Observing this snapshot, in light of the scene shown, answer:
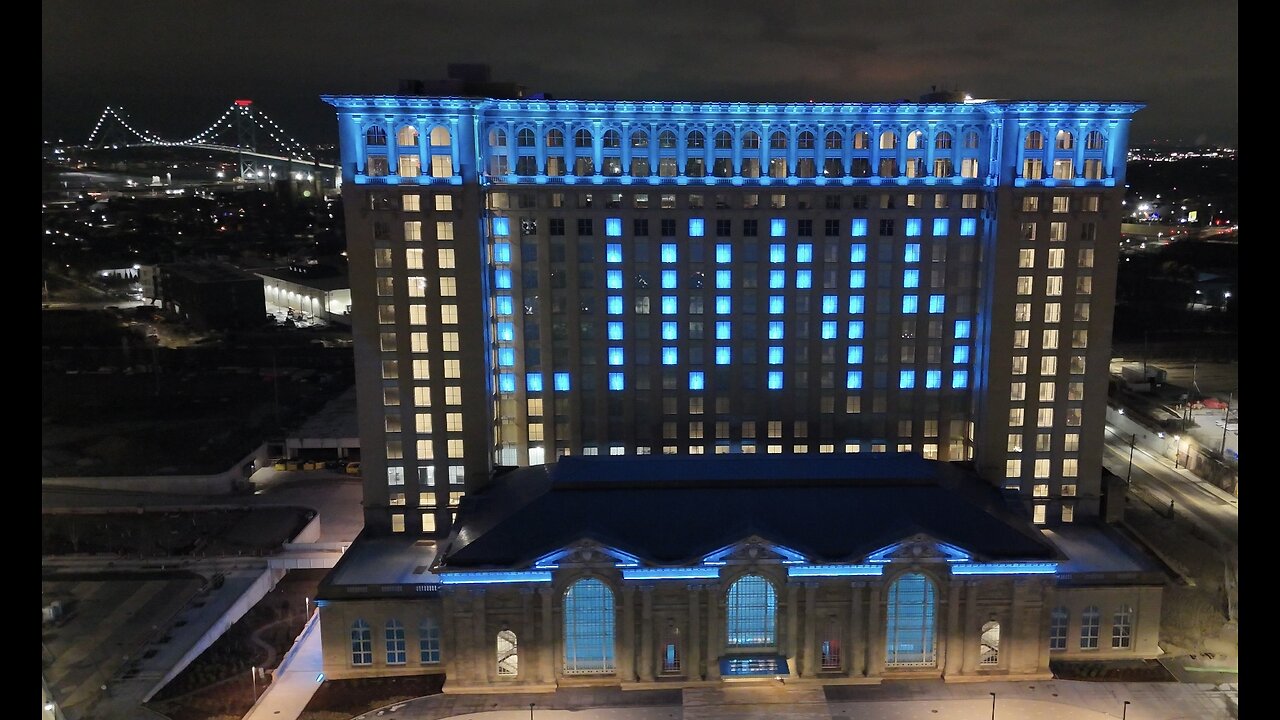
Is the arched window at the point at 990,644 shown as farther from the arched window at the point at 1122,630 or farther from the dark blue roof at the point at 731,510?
the arched window at the point at 1122,630

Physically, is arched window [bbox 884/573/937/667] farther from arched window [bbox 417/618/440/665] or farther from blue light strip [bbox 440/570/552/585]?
arched window [bbox 417/618/440/665]

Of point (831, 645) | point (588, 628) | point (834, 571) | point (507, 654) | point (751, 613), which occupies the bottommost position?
point (507, 654)

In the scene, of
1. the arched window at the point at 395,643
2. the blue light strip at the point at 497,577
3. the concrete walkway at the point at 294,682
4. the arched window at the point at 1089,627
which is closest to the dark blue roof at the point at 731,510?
the blue light strip at the point at 497,577

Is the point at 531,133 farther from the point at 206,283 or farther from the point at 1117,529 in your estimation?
the point at 206,283

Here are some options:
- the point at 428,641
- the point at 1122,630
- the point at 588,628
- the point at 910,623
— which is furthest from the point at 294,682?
the point at 1122,630

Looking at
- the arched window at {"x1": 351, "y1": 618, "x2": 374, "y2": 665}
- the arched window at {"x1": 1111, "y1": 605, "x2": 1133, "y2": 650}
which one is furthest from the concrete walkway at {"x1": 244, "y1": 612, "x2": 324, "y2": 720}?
the arched window at {"x1": 1111, "y1": 605, "x2": 1133, "y2": 650}

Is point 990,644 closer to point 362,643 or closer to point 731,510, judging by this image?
point 731,510
